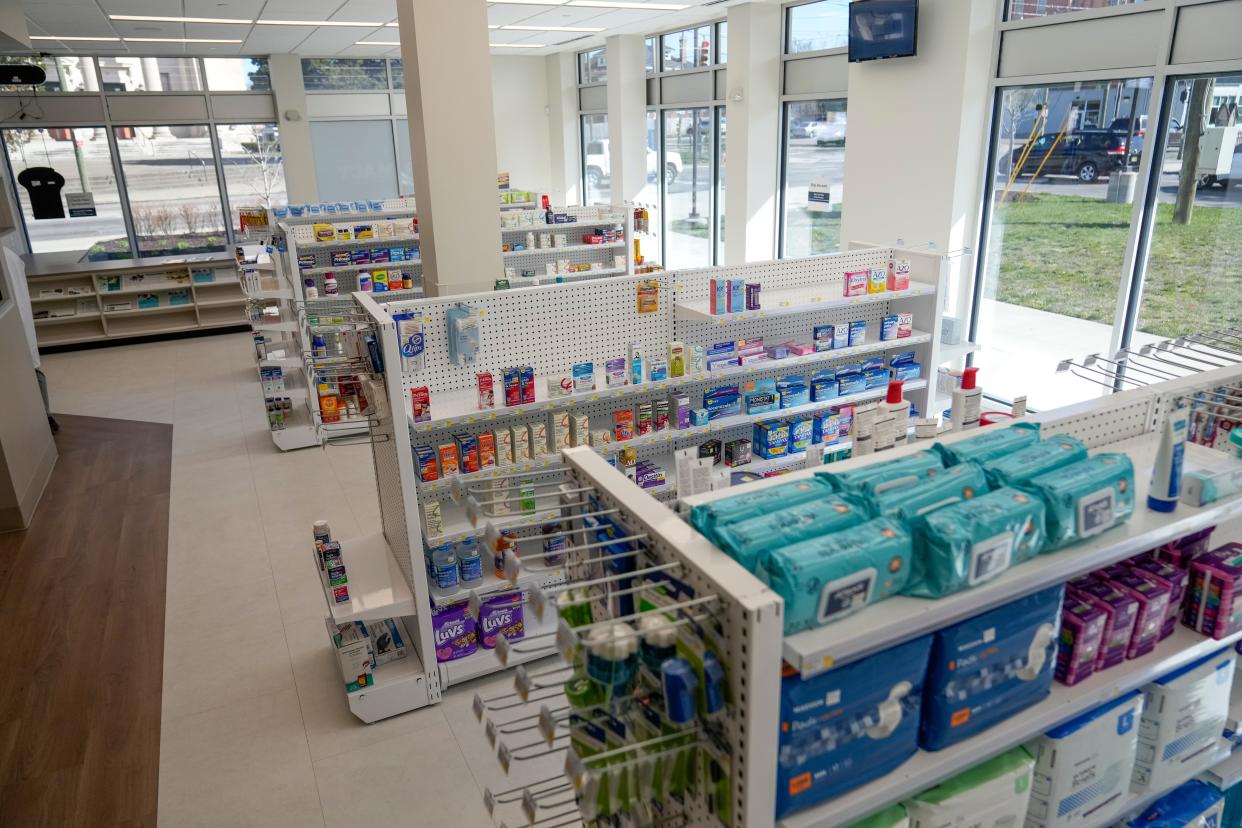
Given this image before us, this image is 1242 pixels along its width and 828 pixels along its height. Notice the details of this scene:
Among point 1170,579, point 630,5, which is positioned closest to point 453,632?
point 1170,579

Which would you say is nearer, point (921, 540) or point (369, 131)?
point (921, 540)

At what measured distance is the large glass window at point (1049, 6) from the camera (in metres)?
5.50

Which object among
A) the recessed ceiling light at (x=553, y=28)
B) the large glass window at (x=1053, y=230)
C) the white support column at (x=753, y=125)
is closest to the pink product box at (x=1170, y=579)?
the large glass window at (x=1053, y=230)

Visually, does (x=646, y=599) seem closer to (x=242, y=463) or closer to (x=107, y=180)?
(x=242, y=463)

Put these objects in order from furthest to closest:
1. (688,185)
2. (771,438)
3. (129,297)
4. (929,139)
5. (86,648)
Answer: (688,185) → (129,297) → (929,139) → (771,438) → (86,648)

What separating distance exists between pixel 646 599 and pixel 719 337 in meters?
3.12

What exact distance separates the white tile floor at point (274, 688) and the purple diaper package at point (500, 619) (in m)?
0.24

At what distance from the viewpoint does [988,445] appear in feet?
6.44

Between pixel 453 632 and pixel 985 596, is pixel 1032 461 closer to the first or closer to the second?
pixel 985 596

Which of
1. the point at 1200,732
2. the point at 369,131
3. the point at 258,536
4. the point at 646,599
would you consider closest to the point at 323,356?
the point at 258,536

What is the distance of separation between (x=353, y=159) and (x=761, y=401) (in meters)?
11.2

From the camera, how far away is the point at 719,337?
4.59 metres

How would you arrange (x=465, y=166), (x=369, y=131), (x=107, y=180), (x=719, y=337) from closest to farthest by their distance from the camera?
(x=719, y=337) → (x=465, y=166) → (x=107, y=180) → (x=369, y=131)

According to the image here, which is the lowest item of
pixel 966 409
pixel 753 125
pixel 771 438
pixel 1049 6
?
pixel 771 438
